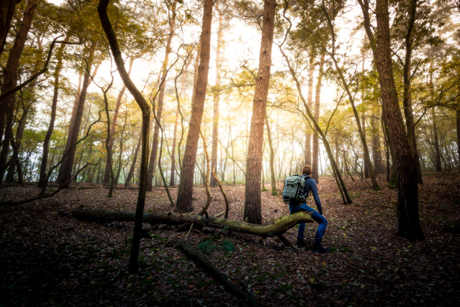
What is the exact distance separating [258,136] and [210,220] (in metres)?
3.12

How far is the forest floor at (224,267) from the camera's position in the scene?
2.76 meters

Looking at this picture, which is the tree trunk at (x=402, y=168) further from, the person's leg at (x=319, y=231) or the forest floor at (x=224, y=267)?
the person's leg at (x=319, y=231)

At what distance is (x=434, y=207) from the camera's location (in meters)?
6.46

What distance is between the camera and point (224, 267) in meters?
3.66

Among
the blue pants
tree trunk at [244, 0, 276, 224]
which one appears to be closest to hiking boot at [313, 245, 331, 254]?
the blue pants

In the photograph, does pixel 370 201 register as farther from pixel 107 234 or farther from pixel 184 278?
pixel 107 234

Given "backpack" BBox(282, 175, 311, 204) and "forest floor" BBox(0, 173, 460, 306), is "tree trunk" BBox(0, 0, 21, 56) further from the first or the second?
"backpack" BBox(282, 175, 311, 204)

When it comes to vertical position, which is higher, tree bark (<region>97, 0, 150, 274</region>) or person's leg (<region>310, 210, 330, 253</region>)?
tree bark (<region>97, 0, 150, 274</region>)

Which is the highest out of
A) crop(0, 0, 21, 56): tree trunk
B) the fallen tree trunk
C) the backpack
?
crop(0, 0, 21, 56): tree trunk

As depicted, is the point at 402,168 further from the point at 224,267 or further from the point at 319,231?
the point at 224,267

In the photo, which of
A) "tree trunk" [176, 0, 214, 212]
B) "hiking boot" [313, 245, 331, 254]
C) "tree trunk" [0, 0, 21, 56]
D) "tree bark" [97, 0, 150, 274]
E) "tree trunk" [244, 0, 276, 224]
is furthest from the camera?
"tree trunk" [176, 0, 214, 212]

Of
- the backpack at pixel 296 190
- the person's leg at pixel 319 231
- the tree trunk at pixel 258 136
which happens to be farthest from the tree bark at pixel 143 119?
the person's leg at pixel 319 231

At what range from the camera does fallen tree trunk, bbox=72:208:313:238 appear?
166 inches

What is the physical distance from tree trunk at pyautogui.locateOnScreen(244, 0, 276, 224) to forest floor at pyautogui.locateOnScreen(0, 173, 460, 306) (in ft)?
3.16
